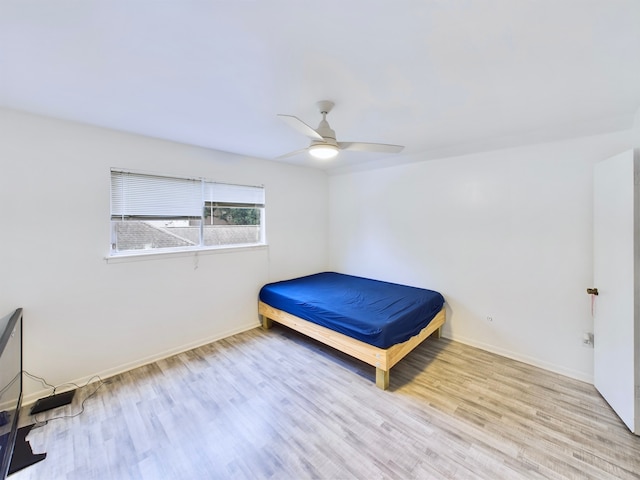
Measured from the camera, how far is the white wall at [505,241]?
8.24 feet

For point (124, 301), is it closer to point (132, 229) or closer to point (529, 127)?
point (132, 229)

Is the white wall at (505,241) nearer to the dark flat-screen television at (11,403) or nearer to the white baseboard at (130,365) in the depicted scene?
the white baseboard at (130,365)

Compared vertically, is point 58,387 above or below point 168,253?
below

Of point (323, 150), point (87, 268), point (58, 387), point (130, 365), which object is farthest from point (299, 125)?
point (58, 387)

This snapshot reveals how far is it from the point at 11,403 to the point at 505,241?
4.28m

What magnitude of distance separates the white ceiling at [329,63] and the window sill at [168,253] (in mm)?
1258

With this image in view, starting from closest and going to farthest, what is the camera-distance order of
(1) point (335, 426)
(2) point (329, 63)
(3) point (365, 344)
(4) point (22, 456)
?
(2) point (329, 63)
(4) point (22, 456)
(1) point (335, 426)
(3) point (365, 344)

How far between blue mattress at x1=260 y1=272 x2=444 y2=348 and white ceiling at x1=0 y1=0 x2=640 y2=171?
1828 mm

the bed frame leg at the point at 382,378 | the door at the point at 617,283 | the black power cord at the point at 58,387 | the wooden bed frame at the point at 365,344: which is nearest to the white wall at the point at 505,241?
the door at the point at 617,283

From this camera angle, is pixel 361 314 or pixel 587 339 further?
pixel 361 314

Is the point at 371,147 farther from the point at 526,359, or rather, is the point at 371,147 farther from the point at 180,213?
the point at 526,359

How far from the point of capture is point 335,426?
193 centimetres

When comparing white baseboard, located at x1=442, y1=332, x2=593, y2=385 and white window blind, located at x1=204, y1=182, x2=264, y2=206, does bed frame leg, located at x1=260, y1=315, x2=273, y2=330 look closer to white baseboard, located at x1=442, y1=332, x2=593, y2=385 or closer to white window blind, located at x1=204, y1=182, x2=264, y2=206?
white window blind, located at x1=204, y1=182, x2=264, y2=206

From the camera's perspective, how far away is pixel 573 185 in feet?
8.25
